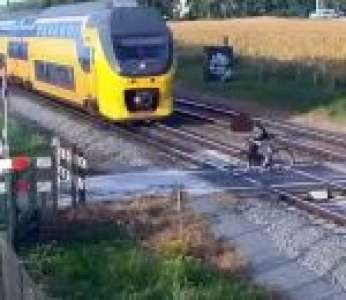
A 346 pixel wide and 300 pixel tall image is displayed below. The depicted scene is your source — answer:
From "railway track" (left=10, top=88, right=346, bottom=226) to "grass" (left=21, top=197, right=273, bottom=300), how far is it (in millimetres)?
2178

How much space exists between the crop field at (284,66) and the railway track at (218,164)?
19.7 feet

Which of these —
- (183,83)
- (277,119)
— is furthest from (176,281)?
(183,83)

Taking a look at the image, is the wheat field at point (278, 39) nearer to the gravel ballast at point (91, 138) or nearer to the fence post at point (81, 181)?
the gravel ballast at point (91, 138)

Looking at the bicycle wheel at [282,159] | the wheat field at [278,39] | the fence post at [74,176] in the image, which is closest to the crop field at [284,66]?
the wheat field at [278,39]

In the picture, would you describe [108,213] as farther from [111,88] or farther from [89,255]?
[111,88]

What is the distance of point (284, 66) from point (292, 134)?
749 inches

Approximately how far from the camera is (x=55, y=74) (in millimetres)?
35594

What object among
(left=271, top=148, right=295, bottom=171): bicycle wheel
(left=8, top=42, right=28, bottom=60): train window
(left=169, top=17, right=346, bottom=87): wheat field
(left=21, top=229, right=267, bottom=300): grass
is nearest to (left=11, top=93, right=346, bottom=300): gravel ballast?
(left=21, top=229, right=267, bottom=300): grass

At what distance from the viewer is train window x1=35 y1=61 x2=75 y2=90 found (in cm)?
3287

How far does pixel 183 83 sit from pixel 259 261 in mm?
→ 35270

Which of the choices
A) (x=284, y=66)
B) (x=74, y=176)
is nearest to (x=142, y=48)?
(x=74, y=176)

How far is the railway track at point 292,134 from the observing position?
80.0 ft

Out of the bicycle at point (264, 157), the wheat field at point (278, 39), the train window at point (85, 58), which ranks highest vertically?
the train window at point (85, 58)

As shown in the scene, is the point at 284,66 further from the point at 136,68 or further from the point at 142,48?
the point at 136,68
